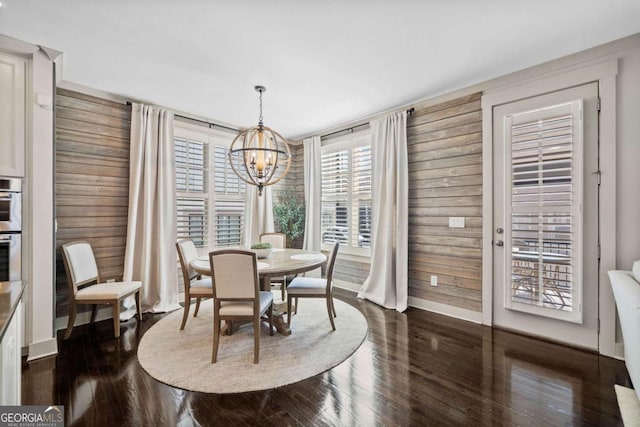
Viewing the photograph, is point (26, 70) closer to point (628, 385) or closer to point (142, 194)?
point (142, 194)

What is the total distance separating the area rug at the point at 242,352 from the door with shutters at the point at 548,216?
1.65 meters

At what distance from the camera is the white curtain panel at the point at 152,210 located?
138 inches

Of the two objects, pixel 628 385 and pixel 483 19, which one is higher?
pixel 483 19

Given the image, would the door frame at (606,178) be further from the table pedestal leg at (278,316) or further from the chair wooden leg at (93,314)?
the chair wooden leg at (93,314)

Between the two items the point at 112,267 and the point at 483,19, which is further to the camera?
the point at 112,267

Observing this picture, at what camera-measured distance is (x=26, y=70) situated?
2449 mm

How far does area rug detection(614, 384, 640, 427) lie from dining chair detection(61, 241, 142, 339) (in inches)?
155

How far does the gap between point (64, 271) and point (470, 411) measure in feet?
12.8

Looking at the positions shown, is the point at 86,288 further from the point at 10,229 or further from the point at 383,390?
the point at 383,390

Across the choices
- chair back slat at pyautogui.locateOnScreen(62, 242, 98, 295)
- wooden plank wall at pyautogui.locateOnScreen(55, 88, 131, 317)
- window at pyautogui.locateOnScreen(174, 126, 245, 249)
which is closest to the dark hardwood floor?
chair back slat at pyautogui.locateOnScreen(62, 242, 98, 295)

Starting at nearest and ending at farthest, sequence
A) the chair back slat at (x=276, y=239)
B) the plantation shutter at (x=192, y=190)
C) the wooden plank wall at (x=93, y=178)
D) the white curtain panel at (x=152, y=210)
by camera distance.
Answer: the wooden plank wall at (x=93, y=178) → the white curtain panel at (x=152, y=210) → the plantation shutter at (x=192, y=190) → the chair back slat at (x=276, y=239)

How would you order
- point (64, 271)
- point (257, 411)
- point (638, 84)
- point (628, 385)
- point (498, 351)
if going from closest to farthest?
point (257, 411) → point (628, 385) → point (638, 84) → point (498, 351) → point (64, 271)

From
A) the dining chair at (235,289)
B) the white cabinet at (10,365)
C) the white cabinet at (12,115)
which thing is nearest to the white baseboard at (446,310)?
the dining chair at (235,289)

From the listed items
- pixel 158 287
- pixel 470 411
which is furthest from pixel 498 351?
pixel 158 287
